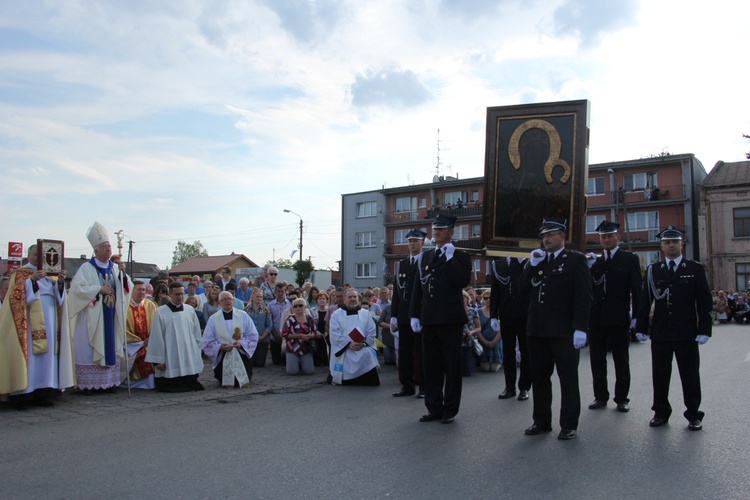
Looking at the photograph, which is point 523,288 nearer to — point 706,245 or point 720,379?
point 720,379

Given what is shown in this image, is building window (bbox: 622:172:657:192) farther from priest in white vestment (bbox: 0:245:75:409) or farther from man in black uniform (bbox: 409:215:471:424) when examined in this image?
priest in white vestment (bbox: 0:245:75:409)

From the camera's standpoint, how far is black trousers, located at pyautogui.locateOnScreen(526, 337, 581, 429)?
5980 millimetres

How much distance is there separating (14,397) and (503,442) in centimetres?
608

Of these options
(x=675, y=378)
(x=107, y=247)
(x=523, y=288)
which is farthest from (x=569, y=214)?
(x=107, y=247)

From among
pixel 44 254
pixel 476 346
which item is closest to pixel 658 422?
pixel 476 346

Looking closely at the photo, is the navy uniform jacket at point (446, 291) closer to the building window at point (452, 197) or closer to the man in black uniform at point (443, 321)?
the man in black uniform at point (443, 321)

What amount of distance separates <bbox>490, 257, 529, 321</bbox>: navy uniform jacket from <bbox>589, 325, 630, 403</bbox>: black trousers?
1.00m

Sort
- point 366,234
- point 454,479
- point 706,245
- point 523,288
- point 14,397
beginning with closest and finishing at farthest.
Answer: point 454,479
point 523,288
point 14,397
point 706,245
point 366,234

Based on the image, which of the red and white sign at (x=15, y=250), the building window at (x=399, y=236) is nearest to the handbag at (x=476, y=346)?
the red and white sign at (x=15, y=250)

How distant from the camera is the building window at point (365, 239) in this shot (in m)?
57.5

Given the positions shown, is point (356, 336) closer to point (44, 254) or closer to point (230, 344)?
point (230, 344)

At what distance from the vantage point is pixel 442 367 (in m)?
→ 7.07

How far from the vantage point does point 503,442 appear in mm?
5848

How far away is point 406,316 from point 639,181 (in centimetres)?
A: 4150
